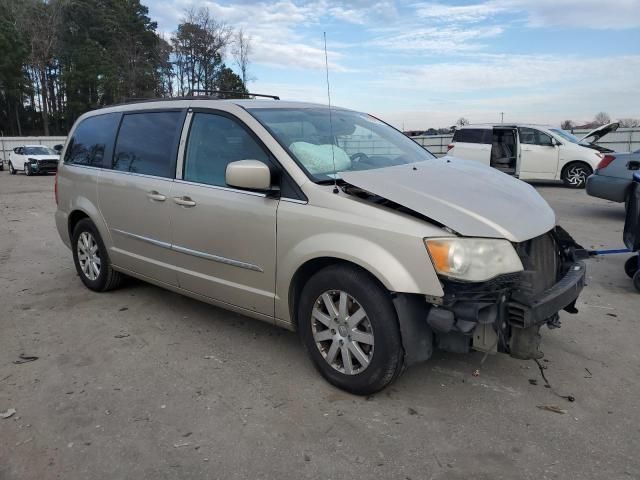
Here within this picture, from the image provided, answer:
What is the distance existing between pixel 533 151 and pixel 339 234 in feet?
43.1

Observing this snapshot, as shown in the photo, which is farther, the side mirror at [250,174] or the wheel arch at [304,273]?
the side mirror at [250,174]

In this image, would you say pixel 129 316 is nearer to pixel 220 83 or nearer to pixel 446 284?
pixel 446 284

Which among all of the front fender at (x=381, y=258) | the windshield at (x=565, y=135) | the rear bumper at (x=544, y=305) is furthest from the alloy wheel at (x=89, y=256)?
the windshield at (x=565, y=135)

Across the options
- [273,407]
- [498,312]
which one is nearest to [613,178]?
[498,312]

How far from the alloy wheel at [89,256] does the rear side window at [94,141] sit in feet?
2.56

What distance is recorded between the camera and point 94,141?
5.10 m

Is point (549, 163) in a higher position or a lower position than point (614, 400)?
higher

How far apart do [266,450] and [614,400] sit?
2.11 metres

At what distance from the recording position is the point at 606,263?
245 inches

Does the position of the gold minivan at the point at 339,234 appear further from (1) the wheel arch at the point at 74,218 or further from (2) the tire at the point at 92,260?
(1) the wheel arch at the point at 74,218

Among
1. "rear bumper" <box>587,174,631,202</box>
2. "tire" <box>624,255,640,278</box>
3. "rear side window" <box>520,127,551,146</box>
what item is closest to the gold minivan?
"tire" <box>624,255,640,278</box>

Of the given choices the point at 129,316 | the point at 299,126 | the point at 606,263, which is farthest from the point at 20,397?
the point at 606,263

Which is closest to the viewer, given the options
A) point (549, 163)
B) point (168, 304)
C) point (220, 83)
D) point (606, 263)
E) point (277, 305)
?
point (277, 305)

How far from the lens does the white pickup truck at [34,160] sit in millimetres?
24906
